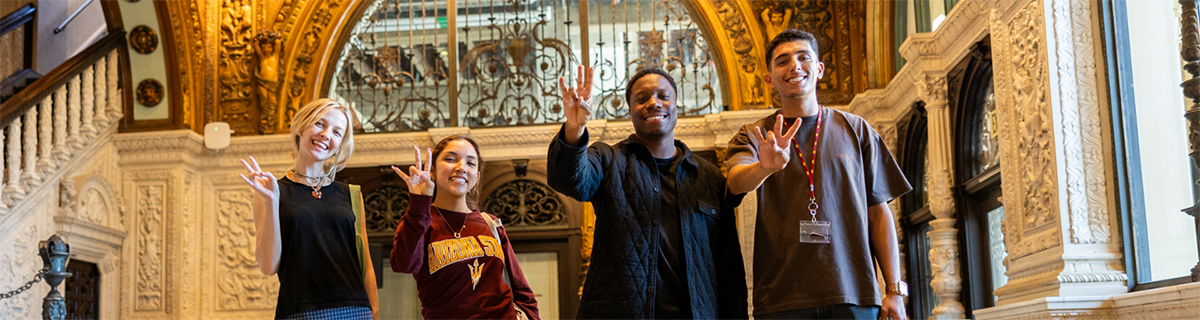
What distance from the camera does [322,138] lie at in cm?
255

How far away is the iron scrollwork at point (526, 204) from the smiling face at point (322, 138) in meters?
4.92

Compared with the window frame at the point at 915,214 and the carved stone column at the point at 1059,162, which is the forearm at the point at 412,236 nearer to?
the carved stone column at the point at 1059,162

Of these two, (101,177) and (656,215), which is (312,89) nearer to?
(101,177)

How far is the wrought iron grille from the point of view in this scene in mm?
7625

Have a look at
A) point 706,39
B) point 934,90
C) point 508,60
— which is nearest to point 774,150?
point 934,90

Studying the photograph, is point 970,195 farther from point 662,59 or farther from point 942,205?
point 662,59

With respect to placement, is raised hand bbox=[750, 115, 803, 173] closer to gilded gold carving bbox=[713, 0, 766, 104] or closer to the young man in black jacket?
the young man in black jacket

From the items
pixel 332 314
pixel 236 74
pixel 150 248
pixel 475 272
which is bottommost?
pixel 332 314

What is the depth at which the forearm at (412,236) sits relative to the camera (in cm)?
256

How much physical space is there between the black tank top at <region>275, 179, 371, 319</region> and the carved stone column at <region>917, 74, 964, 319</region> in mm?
3968

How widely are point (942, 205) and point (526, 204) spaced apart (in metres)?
3.17

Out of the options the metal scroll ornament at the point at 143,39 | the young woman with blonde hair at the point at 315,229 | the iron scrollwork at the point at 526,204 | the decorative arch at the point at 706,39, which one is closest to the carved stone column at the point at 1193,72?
the young woman with blonde hair at the point at 315,229

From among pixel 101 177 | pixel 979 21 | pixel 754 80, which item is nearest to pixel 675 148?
pixel 979 21

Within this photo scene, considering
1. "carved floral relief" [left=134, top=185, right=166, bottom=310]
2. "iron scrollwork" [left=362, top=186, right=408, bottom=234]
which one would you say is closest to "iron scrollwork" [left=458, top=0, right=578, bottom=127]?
"iron scrollwork" [left=362, top=186, right=408, bottom=234]
